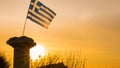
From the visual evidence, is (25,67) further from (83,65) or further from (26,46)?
(83,65)

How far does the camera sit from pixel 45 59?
14375 millimetres

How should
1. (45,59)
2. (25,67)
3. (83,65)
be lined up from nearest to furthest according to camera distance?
1. (25,67)
2. (45,59)
3. (83,65)

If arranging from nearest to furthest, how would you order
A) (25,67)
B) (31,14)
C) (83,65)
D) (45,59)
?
(25,67) → (31,14) → (45,59) → (83,65)

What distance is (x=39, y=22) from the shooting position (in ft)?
44.9

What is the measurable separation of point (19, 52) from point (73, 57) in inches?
210

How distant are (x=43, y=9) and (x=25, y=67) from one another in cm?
396

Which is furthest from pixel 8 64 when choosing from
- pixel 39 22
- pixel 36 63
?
pixel 39 22

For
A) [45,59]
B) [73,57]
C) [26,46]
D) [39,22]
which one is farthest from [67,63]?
[26,46]

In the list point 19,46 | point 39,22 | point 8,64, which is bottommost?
point 8,64

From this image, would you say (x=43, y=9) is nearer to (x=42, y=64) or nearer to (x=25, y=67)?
(x=42, y=64)

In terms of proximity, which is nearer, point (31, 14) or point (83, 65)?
point (31, 14)

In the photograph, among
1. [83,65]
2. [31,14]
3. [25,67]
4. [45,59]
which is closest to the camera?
[25,67]

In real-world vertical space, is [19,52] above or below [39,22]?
below

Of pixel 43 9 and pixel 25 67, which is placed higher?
pixel 43 9
